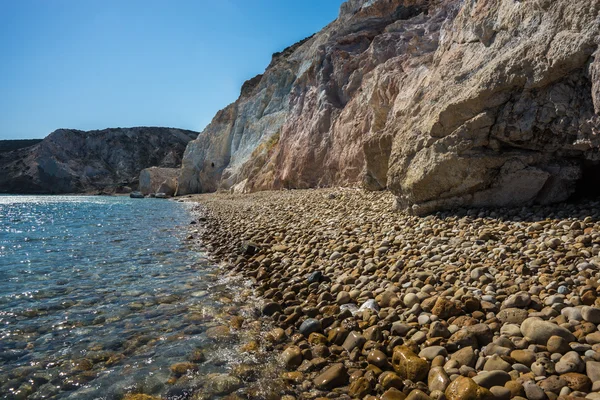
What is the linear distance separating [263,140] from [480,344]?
33.9 meters

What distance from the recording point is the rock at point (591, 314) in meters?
3.03

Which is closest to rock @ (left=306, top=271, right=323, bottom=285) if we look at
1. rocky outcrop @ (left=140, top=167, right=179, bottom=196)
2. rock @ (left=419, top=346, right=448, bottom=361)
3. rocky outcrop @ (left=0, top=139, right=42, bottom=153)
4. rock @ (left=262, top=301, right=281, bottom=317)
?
rock @ (left=262, top=301, right=281, bottom=317)

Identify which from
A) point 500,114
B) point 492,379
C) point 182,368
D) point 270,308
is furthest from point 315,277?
point 500,114

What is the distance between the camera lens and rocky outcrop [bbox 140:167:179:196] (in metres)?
56.3

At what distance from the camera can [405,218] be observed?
7707 mm

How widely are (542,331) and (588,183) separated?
4972 mm

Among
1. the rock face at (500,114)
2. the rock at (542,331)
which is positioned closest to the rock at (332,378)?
the rock at (542,331)

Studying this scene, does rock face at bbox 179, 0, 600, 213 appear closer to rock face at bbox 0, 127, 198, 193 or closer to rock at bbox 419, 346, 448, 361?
rock at bbox 419, 346, 448, 361

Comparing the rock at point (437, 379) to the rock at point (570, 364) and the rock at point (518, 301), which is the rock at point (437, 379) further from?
the rock at point (518, 301)

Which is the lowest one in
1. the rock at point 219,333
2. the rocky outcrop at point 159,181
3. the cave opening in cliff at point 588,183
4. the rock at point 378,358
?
the rock at point 219,333

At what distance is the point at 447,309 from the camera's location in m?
3.68

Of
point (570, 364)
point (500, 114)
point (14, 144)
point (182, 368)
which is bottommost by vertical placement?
point (182, 368)

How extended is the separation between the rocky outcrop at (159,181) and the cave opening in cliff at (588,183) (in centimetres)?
5569

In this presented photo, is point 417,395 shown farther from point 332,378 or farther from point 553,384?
point 553,384
